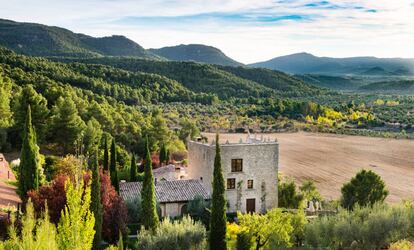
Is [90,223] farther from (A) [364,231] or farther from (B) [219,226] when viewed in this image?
(A) [364,231]

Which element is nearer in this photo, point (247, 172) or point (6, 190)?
point (6, 190)

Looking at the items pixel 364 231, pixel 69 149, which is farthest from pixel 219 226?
pixel 69 149

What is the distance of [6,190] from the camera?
32.2 m

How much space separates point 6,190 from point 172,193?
1172cm

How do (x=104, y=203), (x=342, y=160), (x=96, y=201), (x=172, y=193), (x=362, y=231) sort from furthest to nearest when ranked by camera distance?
(x=342, y=160) < (x=172, y=193) < (x=104, y=203) < (x=96, y=201) < (x=362, y=231)

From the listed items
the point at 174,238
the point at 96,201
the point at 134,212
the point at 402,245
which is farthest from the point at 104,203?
the point at 402,245

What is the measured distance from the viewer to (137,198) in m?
30.4

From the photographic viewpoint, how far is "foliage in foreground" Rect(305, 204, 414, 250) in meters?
21.4

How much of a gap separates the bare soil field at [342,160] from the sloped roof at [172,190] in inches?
674

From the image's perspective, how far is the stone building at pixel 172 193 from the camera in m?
32.2

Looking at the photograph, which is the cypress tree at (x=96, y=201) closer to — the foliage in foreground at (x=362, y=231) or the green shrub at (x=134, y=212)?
the green shrub at (x=134, y=212)

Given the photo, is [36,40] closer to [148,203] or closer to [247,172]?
[247,172]

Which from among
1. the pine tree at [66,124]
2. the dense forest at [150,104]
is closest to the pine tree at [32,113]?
the dense forest at [150,104]

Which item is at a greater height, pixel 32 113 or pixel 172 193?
pixel 32 113
